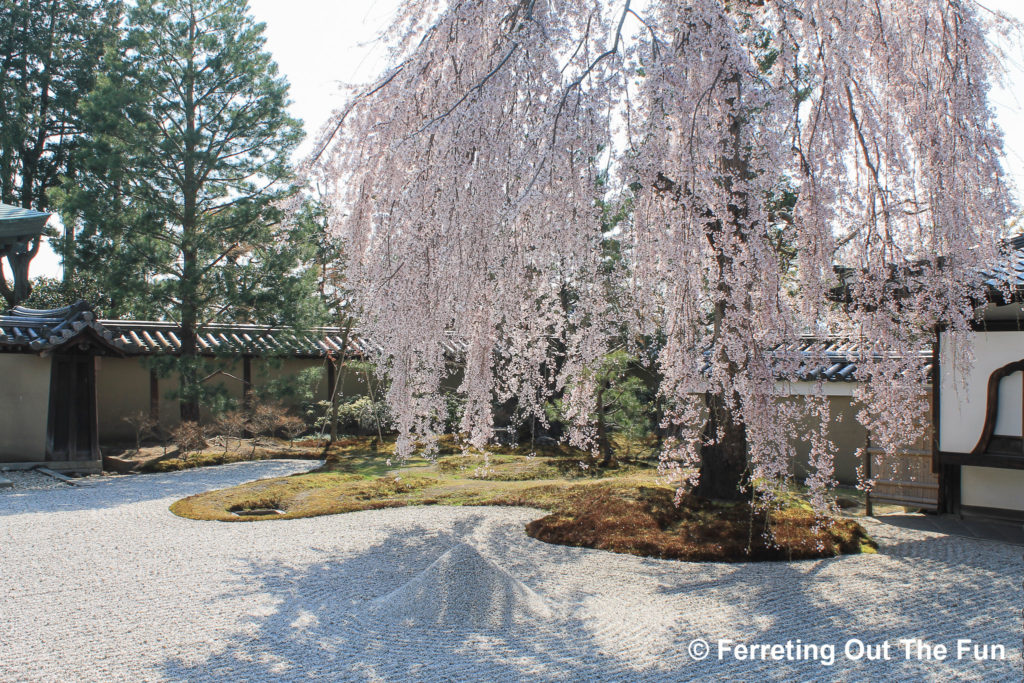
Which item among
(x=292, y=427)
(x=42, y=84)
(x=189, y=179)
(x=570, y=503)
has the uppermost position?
(x=42, y=84)

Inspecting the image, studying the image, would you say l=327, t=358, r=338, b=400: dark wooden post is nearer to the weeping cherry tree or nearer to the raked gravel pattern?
the raked gravel pattern

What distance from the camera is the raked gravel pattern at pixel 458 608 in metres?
3.40

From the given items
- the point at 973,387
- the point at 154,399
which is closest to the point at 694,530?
the point at 973,387

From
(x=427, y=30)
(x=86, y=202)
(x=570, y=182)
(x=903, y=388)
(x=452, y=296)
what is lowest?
(x=903, y=388)

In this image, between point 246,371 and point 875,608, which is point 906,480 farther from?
point 246,371

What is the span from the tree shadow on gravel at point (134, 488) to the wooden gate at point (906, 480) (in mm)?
8237

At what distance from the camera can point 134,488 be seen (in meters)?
9.51

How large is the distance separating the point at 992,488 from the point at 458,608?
18.9 ft

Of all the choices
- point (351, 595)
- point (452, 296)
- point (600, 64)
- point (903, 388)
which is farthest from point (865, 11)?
point (351, 595)

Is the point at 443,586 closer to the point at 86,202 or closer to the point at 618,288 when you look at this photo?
the point at 618,288

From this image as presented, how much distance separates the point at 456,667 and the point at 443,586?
993mm

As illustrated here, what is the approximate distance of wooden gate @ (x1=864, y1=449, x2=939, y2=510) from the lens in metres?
7.14

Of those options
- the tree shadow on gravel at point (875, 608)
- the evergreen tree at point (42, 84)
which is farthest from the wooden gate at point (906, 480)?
the evergreen tree at point (42, 84)

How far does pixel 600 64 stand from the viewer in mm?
3516
